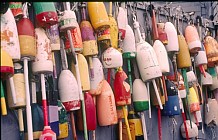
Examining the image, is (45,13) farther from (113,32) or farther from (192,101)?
(192,101)

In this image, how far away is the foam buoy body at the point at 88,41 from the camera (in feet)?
4.61

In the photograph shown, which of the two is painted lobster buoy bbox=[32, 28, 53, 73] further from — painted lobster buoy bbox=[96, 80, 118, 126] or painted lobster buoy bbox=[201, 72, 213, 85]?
painted lobster buoy bbox=[201, 72, 213, 85]

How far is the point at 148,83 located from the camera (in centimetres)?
176

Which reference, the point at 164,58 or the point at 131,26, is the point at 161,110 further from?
the point at 131,26

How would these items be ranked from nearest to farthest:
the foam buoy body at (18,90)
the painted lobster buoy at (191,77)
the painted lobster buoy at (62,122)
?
the foam buoy body at (18,90)
the painted lobster buoy at (62,122)
the painted lobster buoy at (191,77)

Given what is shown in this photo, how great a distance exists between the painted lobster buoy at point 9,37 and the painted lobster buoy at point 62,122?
27 cm

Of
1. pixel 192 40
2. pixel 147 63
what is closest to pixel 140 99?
pixel 147 63

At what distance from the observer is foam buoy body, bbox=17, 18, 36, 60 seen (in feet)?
3.66

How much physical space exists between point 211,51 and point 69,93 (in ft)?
4.32

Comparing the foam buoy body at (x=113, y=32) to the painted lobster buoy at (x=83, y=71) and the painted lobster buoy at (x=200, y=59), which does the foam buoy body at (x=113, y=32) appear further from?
the painted lobster buoy at (x=200, y=59)

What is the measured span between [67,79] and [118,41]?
0.41 metres

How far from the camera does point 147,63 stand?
5.49 ft

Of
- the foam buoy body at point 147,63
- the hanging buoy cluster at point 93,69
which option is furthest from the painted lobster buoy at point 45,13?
the foam buoy body at point 147,63

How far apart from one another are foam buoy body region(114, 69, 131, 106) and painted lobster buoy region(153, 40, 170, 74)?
0.27 m
